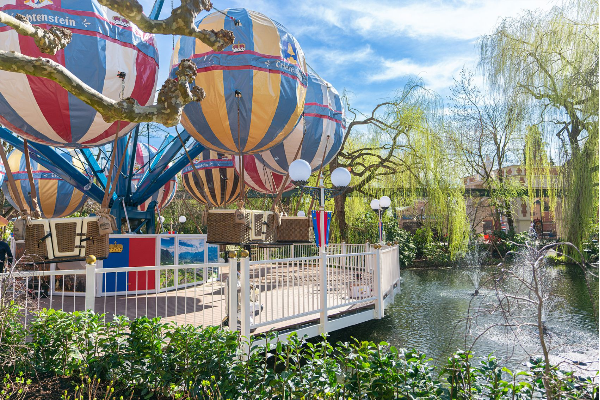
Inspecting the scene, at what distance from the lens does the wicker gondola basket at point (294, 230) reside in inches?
311

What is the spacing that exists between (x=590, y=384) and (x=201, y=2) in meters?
3.79

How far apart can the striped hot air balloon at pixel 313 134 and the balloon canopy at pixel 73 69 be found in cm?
349

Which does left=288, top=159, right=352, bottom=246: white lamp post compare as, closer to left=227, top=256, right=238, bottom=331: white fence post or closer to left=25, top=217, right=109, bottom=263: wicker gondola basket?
left=227, top=256, right=238, bottom=331: white fence post

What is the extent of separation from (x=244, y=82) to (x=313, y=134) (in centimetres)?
294

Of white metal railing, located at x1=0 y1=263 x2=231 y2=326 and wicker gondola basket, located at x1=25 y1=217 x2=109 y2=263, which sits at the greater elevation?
wicker gondola basket, located at x1=25 y1=217 x2=109 y2=263

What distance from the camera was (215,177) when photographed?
12.0m

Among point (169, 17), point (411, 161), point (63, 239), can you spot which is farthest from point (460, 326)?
point (411, 161)

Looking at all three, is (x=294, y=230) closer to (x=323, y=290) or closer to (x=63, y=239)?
(x=323, y=290)

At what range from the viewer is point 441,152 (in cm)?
1623

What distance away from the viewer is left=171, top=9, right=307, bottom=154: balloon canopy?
5.62 m

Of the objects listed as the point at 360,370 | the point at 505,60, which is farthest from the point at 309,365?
the point at 505,60

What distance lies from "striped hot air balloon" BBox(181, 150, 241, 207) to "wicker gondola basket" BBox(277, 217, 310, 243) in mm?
4441

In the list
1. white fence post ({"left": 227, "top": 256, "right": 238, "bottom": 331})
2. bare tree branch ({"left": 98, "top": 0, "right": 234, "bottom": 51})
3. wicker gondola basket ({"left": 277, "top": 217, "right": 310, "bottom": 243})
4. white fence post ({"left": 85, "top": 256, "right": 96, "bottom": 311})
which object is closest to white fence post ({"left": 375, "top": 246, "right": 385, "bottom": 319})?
wicker gondola basket ({"left": 277, "top": 217, "right": 310, "bottom": 243})

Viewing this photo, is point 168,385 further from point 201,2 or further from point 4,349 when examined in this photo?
point 201,2
